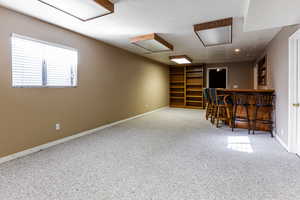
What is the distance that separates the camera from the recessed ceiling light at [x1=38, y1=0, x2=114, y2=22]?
84.4 inches

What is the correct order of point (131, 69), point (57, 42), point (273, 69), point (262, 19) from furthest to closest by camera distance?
point (131, 69)
point (273, 69)
point (57, 42)
point (262, 19)

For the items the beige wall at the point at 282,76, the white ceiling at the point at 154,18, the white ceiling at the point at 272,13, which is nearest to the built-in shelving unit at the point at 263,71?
the white ceiling at the point at 154,18

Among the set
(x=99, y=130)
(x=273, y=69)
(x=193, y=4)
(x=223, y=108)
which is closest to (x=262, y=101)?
(x=273, y=69)

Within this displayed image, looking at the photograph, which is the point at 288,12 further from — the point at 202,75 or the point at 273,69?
the point at 202,75

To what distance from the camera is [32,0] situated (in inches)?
89.8

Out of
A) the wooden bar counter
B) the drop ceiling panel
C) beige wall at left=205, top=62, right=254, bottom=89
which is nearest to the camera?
the drop ceiling panel

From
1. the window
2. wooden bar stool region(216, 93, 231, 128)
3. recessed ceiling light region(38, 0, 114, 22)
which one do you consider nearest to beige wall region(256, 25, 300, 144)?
wooden bar stool region(216, 93, 231, 128)

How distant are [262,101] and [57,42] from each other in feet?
15.7

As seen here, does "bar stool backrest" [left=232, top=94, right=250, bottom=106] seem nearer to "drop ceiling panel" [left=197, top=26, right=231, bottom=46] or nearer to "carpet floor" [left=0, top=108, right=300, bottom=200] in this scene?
"carpet floor" [left=0, top=108, right=300, bottom=200]

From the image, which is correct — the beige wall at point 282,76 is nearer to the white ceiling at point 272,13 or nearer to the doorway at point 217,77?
the white ceiling at point 272,13

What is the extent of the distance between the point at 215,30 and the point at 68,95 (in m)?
3.34

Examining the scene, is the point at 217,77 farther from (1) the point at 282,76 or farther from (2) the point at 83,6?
(2) the point at 83,6

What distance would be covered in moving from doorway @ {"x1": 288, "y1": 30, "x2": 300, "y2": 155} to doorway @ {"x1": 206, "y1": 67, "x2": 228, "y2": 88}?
5.37 meters

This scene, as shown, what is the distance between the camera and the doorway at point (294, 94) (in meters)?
2.65
